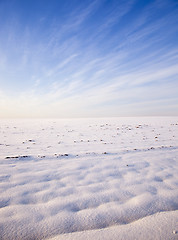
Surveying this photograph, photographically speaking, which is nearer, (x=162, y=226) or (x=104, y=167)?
(x=162, y=226)

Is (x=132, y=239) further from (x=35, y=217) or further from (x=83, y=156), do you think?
(x=83, y=156)

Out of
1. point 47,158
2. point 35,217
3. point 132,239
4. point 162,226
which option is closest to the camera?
point 132,239

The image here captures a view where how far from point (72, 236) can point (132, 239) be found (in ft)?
3.05

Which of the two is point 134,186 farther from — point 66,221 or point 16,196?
point 16,196

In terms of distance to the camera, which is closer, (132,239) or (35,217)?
(132,239)

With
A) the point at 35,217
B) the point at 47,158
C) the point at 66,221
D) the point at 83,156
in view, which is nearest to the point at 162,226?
the point at 66,221

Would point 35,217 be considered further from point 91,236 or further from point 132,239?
point 132,239

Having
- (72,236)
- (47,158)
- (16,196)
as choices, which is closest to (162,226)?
(72,236)

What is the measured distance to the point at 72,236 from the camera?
74.8 inches

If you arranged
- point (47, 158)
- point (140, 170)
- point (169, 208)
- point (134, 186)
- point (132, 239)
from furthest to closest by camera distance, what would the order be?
point (47, 158), point (140, 170), point (134, 186), point (169, 208), point (132, 239)

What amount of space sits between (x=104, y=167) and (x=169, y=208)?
229cm

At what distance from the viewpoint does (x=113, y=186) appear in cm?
325

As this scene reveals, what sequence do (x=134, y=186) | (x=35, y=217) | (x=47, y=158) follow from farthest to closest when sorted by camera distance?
(x=47, y=158)
(x=134, y=186)
(x=35, y=217)

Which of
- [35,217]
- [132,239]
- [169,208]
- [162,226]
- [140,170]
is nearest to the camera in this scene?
[132,239]
